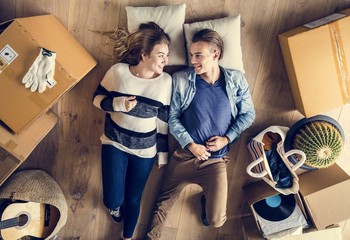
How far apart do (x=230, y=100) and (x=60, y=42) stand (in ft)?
2.61

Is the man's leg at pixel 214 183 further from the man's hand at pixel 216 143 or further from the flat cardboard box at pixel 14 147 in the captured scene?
the flat cardboard box at pixel 14 147

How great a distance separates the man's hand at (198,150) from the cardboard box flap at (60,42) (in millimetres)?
579

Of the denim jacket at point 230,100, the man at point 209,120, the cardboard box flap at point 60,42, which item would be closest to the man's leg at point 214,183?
the man at point 209,120

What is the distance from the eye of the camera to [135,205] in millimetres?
1735

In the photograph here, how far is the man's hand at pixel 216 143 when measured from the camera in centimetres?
162

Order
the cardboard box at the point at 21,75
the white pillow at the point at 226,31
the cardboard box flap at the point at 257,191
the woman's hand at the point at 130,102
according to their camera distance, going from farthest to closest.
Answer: the cardboard box flap at the point at 257,191 < the white pillow at the point at 226,31 < the woman's hand at the point at 130,102 < the cardboard box at the point at 21,75

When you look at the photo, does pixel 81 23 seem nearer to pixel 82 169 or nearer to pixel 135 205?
pixel 82 169

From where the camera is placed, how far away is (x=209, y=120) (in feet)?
5.35

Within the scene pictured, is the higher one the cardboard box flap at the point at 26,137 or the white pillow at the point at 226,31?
the cardboard box flap at the point at 26,137

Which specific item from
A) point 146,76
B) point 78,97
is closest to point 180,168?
point 146,76

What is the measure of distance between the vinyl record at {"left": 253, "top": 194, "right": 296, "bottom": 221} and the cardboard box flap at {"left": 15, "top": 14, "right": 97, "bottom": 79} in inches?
41.4

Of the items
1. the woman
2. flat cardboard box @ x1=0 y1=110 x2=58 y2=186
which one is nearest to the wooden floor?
the woman

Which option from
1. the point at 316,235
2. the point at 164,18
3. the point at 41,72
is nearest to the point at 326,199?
the point at 316,235

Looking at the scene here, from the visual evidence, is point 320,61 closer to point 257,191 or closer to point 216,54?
point 216,54
